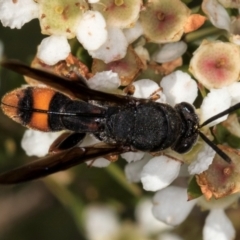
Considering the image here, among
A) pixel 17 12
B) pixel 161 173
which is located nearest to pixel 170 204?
pixel 161 173

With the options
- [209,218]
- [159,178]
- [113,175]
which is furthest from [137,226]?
[159,178]

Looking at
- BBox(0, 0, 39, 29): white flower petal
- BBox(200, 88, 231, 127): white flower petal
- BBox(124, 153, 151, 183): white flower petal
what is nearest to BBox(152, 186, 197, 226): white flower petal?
BBox(124, 153, 151, 183): white flower petal

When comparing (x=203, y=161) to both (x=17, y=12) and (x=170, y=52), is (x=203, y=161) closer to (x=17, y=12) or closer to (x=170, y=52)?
(x=170, y=52)

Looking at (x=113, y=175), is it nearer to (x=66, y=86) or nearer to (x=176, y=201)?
(x=176, y=201)

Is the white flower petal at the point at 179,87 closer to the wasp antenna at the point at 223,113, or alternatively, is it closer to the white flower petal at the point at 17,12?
the wasp antenna at the point at 223,113

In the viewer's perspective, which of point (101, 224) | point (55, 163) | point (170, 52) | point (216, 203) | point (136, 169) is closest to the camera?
point (55, 163)

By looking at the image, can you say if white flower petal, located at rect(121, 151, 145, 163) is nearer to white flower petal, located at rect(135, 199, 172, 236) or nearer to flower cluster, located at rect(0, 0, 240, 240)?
flower cluster, located at rect(0, 0, 240, 240)

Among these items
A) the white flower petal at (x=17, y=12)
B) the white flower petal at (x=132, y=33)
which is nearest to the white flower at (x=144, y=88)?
the white flower petal at (x=132, y=33)
